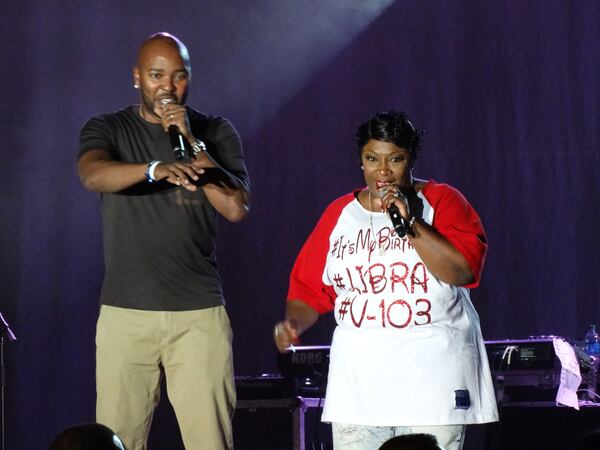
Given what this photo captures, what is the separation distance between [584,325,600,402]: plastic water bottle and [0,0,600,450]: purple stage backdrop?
234 millimetres

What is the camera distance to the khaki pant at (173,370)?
3.40 metres

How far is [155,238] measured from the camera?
3408mm

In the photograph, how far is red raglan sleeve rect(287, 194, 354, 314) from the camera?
3338 mm

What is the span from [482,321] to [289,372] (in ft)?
5.54

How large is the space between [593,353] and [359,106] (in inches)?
Result: 82.4

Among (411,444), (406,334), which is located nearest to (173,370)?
(406,334)

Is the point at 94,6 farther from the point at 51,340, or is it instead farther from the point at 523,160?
the point at 523,160

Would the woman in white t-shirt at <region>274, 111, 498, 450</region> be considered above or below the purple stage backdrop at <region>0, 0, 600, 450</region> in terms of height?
below

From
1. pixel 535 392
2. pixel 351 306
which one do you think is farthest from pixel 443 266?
pixel 535 392

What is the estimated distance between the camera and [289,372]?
5.29 m

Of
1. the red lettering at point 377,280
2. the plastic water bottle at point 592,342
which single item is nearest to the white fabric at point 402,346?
the red lettering at point 377,280

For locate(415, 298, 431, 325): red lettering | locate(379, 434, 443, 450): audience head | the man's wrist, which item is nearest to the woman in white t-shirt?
locate(415, 298, 431, 325): red lettering

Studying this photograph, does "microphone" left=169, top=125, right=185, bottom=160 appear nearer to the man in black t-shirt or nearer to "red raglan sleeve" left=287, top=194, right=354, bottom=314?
the man in black t-shirt

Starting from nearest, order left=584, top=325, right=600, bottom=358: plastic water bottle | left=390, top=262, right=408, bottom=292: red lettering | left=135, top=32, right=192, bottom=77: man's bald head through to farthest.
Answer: left=390, top=262, right=408, bottom=292: red lettering → left=135, top=32, right=192, bottom=77: man's bald head → left=584, top=325, right=600, bottom=358: plastic water bottle
